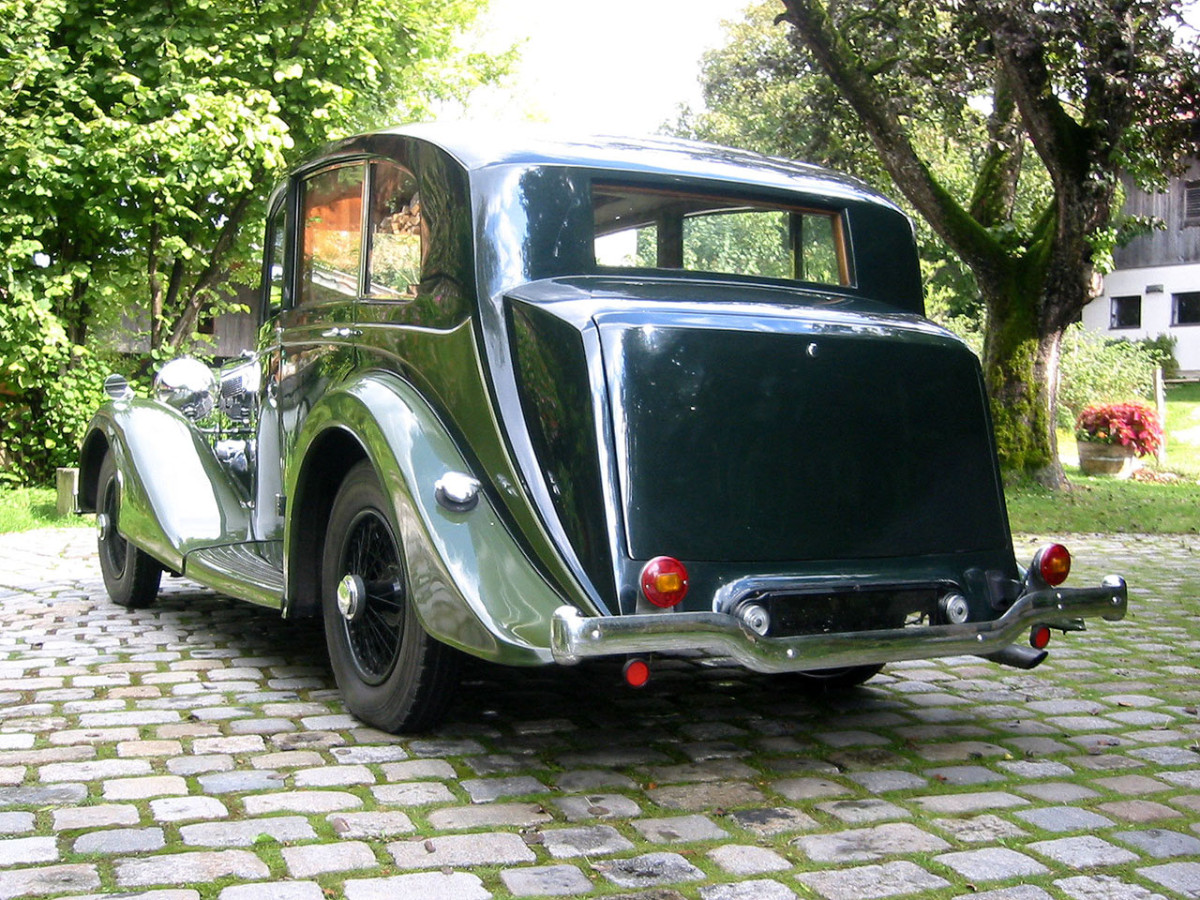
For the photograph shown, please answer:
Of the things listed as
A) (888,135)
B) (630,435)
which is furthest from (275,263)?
(888,135)

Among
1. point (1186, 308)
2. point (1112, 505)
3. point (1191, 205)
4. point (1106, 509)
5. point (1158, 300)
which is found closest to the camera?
point (1106, 509)

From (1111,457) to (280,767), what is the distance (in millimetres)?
15565

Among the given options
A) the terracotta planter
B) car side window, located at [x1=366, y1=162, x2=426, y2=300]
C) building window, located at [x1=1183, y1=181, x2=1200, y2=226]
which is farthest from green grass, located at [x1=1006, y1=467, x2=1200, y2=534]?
building window, located at [x1=1183, y1=181, x2=1200, y2=226]

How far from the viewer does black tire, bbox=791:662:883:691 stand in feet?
16.1

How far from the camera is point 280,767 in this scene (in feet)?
12.5

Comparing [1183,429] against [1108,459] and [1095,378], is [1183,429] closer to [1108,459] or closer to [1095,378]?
[1095,378]

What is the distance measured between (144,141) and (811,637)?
9727 millimetres

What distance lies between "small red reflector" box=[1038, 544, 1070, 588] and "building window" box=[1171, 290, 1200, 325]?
110 ft

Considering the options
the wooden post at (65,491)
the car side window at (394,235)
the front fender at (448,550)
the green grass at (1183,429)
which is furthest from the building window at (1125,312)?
the front fender at (448,550)

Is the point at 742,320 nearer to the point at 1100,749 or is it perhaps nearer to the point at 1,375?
the point at 1100,749

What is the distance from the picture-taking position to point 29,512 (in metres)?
11.1

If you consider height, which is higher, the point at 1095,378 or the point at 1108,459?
the point at 1095,378

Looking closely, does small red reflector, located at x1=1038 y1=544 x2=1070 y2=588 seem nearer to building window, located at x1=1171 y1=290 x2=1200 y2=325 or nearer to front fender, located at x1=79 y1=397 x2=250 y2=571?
front fender, located at x1=79 y1=397 x2=250 y2=571

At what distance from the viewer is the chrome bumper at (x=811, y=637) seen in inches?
130
